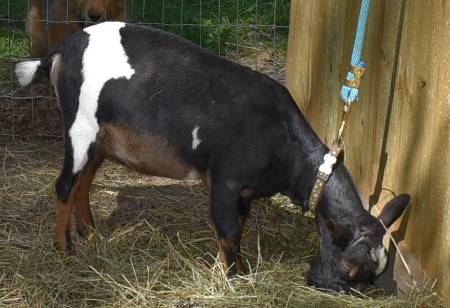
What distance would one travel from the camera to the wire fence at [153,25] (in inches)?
303

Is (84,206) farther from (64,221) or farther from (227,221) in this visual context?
(227,221)

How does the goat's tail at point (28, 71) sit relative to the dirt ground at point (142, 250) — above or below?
above

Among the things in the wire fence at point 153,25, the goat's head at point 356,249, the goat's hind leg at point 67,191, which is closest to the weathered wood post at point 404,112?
the goat's head at point 356,249

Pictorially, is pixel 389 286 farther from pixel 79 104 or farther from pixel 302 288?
pixel 79 104

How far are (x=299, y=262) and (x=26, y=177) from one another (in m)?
2.18

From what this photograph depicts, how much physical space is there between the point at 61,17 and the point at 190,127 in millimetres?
3206

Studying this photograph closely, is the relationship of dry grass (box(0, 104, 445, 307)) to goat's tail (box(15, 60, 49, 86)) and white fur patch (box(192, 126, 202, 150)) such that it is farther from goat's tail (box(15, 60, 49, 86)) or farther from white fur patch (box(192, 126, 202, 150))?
goat's tail (box(15, 60, 49, 86))

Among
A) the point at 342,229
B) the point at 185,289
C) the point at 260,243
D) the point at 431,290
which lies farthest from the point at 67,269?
the point at 431,290

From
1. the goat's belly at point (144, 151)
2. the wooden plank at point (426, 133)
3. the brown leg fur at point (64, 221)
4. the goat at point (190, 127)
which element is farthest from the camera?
the brown leg fur at point (64, 221)

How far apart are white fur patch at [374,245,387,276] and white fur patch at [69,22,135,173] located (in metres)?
1.62

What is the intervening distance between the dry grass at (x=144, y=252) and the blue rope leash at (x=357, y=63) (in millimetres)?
991

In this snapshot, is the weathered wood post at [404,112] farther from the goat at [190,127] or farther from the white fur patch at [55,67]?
the white fur patch at [55,67]

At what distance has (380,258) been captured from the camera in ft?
14.7

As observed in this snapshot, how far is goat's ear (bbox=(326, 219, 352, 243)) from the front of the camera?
4.52 m
